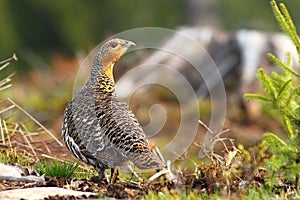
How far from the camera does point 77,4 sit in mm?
33031

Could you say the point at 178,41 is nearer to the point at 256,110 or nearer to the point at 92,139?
the point at 256,110

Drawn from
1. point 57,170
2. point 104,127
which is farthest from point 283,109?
point 57,170

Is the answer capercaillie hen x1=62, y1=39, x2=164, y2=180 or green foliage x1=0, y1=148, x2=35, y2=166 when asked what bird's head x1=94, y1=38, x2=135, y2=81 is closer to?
capercaillie hen x1=62, y1=39, x2=164, y2=180

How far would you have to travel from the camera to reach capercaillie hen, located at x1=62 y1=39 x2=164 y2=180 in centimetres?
597

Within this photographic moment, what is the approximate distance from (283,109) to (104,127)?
4.19 ft

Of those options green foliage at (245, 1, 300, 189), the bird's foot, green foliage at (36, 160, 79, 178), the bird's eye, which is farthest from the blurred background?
green foliage at (245, 1, 300, 189)

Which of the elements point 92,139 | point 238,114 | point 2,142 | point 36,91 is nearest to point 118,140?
point 92,139

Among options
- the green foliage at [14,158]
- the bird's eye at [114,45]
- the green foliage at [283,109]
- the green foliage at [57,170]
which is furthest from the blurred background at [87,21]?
the green foliage at [283,109]

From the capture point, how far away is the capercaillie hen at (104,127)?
597cm

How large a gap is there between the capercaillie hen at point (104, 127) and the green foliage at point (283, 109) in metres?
0.79

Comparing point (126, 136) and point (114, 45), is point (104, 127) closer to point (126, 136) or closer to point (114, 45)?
point (126, 136)

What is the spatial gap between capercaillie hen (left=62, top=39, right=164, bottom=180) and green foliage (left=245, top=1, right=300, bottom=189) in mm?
791

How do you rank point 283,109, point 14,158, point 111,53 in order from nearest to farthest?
point 283,109 → point 111,53 → point 14,158

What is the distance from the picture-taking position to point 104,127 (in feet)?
20.1
